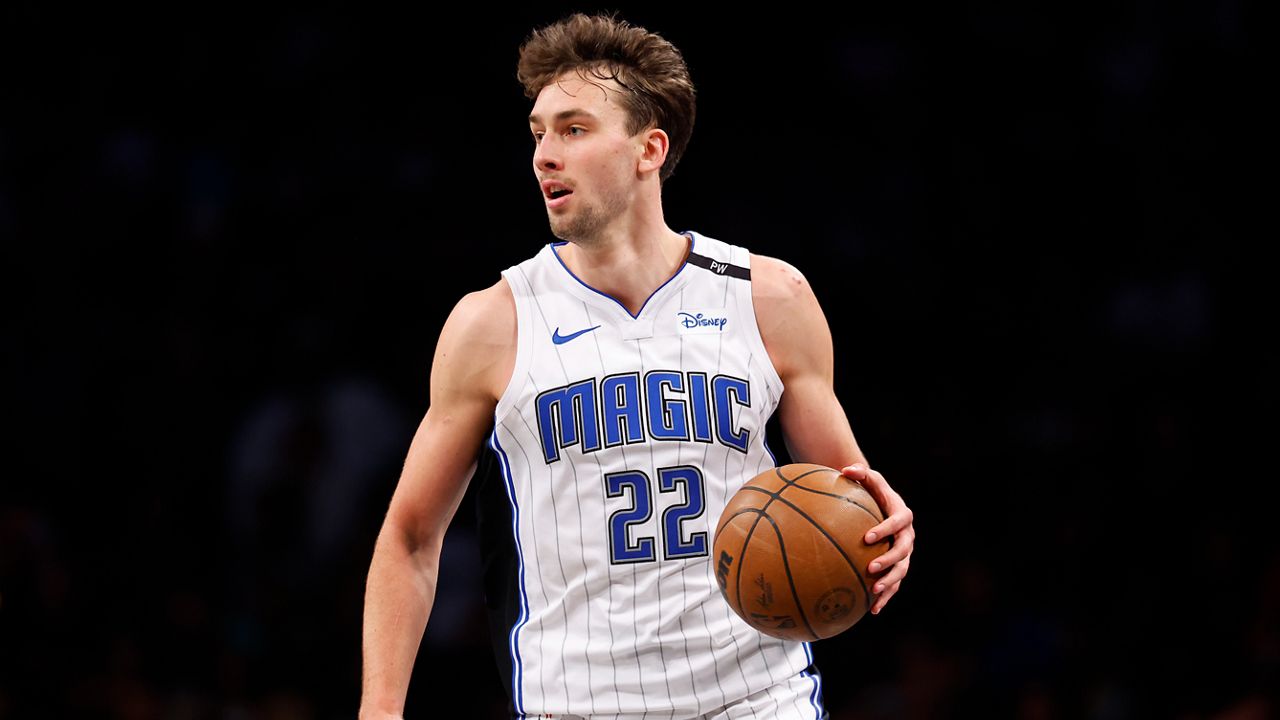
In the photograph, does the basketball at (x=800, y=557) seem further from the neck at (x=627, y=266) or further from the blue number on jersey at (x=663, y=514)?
the neck at (x=627, y=266)

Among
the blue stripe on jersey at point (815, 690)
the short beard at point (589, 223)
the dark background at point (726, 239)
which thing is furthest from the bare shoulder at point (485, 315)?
the dark background at point (726, 239)

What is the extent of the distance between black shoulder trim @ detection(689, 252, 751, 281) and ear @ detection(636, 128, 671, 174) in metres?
0.24

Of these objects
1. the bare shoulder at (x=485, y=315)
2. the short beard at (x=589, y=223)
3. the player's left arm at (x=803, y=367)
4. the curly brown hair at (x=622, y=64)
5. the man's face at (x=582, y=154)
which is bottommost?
the player's left arm at (x=803, y=367)

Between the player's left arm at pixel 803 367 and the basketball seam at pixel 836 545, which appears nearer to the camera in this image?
the basketball seam at pixel 836 545

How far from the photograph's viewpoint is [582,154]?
351 centimetres

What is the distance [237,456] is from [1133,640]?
4.07 metres

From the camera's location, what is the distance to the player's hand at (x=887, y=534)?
3.13m

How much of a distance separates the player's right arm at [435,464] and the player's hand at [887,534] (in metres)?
0.89

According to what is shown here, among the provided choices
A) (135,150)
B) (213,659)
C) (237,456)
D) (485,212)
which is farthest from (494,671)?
(135,150)

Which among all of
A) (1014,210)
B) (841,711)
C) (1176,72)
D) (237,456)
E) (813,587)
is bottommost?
(841,711)

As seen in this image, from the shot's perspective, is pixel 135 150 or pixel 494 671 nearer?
pixel 494 671

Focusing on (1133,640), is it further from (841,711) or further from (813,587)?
(813,587)

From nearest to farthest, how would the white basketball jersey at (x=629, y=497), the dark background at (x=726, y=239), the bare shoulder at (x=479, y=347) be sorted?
the white basketball jersey at (x=629, y=497) < the bare shoulder at (x=479, y=347) < the dark background at (x=726, y=239)

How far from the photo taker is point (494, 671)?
6.27 meters
